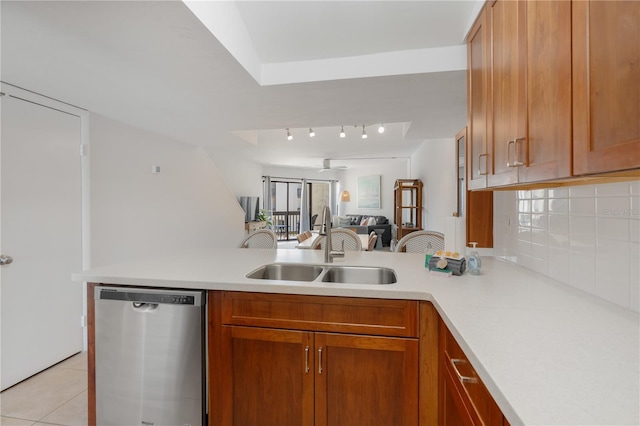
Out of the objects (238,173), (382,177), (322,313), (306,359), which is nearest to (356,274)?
(322,313)

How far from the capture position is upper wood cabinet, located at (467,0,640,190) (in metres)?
0.70

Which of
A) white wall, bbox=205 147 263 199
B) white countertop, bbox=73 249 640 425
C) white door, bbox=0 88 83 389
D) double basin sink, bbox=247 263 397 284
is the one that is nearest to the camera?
white countertop, bbox=73 249 640 425

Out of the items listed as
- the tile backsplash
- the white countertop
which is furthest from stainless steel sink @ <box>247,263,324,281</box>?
the tile backsplash

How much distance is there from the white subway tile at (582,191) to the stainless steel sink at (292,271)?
133cm

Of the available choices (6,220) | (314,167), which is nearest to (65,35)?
(6,220)

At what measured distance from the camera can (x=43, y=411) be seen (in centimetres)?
197

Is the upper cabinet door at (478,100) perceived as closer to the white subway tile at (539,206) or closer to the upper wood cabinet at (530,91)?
the upper wood cabinet at (530,91)

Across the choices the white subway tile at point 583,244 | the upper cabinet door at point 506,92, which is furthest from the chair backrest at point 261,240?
the white subway tile at point 583,244

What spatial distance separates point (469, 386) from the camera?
2.97 ft

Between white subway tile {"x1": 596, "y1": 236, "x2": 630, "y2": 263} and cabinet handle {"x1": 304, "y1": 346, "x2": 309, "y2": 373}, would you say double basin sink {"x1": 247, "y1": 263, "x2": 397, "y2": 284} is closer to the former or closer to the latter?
cabinet handle {"x1": 304, "y1": 346, "x2": 309, "y2": 373}

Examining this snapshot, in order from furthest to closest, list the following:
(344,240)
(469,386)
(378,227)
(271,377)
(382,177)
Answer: (382,177) → (378,227) → (344,240) → (271,377) → (469,386)

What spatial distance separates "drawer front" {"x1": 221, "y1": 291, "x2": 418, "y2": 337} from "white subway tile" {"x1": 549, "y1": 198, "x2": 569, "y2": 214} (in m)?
0.78

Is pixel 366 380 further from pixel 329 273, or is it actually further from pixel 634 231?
pixel 634 231

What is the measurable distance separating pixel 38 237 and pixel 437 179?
5.24m
